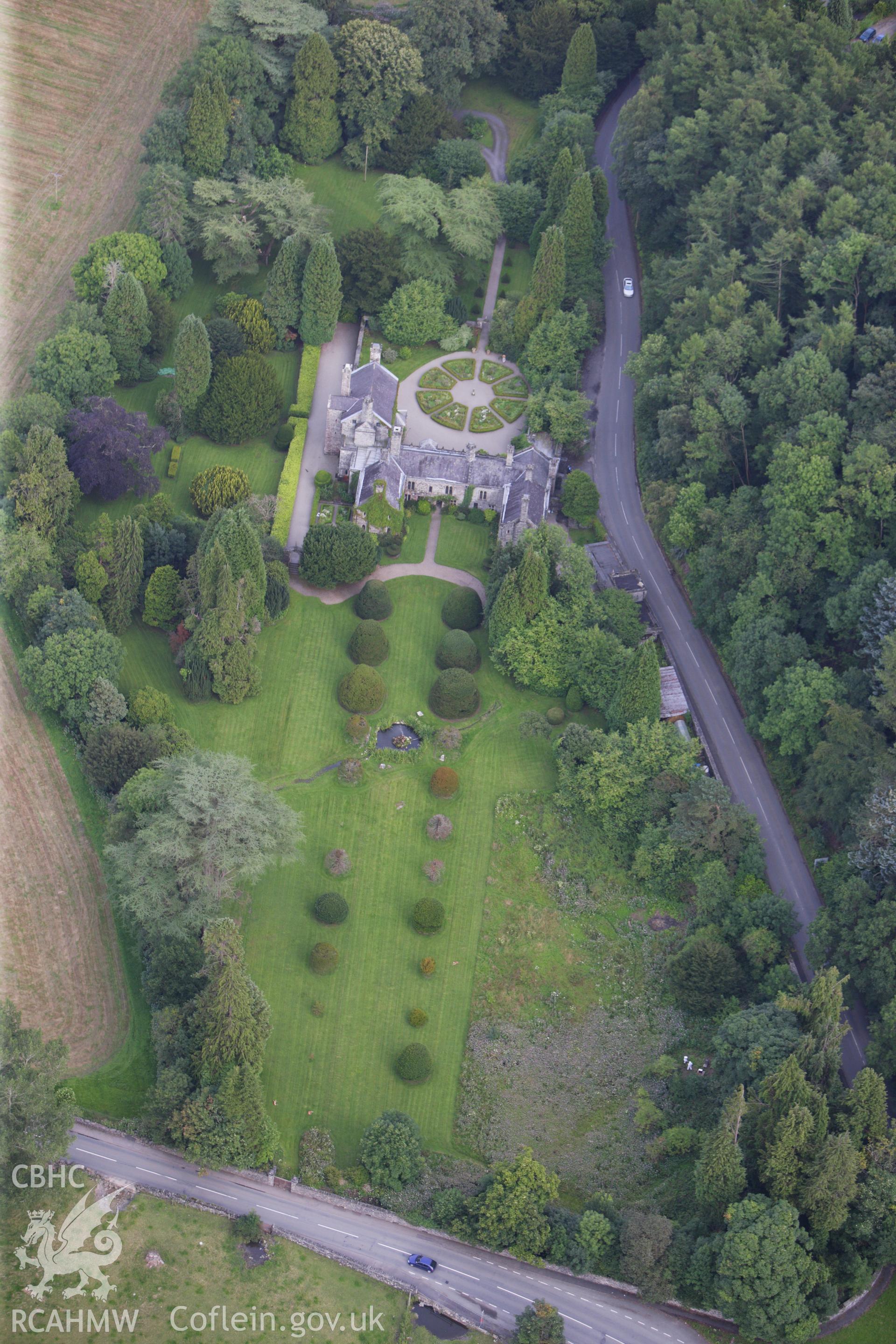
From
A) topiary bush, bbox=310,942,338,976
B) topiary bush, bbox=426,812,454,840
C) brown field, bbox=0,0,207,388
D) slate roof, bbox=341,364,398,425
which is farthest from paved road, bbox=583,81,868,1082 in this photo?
brown field, bbox=0,0,207,388

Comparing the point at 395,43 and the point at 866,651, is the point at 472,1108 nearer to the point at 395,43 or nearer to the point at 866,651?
the point at 866,651

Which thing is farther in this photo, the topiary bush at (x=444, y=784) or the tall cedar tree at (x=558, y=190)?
the tall cedar tree at (x=558, y=190)

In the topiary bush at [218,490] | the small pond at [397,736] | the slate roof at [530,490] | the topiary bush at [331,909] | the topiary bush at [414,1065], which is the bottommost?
the topiary bush at [414,1065]

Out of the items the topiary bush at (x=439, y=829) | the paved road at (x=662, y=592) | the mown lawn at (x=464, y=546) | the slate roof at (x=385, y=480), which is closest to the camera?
the paved road at (x=662, y=592)

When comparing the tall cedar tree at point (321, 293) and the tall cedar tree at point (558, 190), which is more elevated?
the tall cedar tree at point (558, 190)

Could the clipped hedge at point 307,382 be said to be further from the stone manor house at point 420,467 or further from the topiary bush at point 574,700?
the topiary bush at point 574,700

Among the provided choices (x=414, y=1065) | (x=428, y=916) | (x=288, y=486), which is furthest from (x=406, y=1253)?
(x=288, y=486)

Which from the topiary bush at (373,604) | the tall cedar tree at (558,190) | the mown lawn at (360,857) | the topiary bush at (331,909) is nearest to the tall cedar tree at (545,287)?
the tall cedar tree at (558,190)
